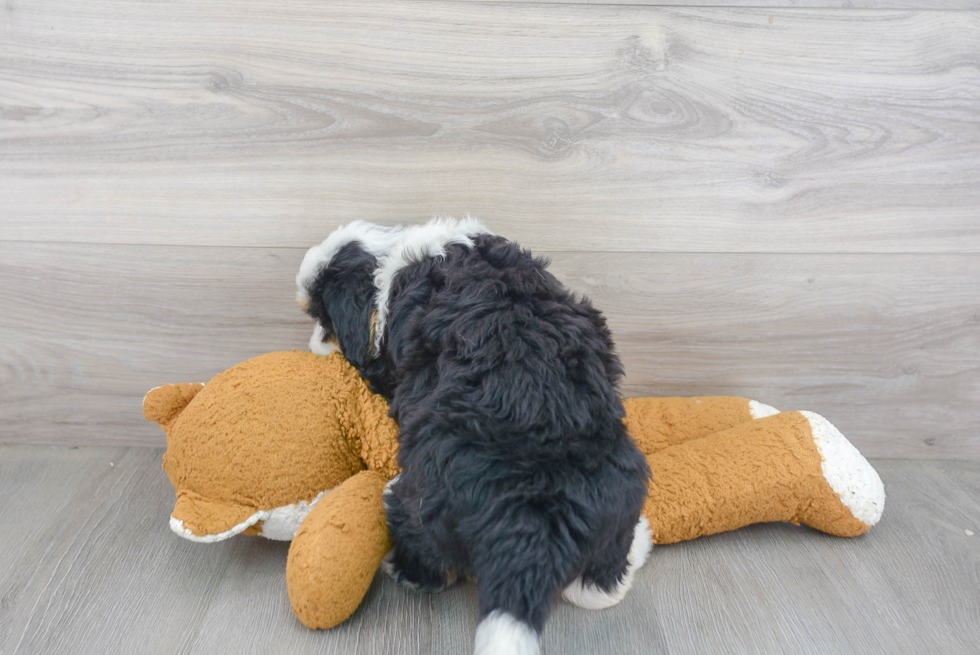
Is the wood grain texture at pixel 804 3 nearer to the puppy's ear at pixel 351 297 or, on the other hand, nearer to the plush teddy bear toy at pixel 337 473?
the puppy's ear at pixel 351 297

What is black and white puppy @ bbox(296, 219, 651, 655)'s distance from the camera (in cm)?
70

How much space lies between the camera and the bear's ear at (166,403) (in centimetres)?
95

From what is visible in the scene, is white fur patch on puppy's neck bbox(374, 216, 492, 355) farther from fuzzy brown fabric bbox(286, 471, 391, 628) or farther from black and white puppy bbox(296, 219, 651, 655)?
fuzzy brown fabric bbox(286, 471, 391, 628)

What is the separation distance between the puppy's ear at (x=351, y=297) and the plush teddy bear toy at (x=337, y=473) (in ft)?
0.21

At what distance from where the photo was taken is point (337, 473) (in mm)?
892

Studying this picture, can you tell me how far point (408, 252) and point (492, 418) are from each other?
26 centimetres

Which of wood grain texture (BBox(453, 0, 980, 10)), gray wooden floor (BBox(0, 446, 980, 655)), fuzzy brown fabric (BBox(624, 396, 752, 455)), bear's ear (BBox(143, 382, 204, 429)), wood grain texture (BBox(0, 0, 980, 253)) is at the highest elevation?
wood grain texture (BBox(453, 0, 980, 10))

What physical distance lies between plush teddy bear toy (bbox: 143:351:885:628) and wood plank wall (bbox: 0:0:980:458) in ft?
0.72

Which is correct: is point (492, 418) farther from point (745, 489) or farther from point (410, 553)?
point (745, 489)

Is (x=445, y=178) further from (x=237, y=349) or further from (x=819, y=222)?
(x=819, y=222)

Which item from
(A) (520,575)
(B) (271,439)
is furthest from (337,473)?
(A) (520,575)

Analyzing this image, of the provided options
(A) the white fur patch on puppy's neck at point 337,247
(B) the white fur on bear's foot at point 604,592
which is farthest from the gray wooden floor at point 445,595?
(A) the white fur patch on puppy's neck at point 337,247

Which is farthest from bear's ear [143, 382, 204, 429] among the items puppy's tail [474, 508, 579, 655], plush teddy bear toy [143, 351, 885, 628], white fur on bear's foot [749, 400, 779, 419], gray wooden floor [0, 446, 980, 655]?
white fur on bear's foot [749, 400, 779, 419]

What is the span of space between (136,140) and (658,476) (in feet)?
3.15
